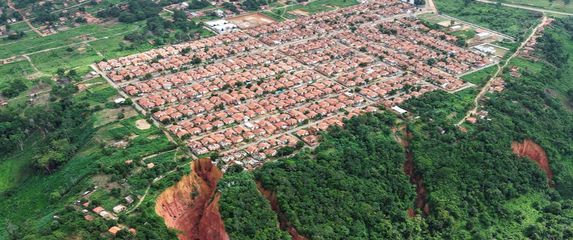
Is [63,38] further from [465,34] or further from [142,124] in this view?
[465,34]

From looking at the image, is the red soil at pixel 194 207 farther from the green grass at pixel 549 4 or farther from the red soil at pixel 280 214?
the green grass at pixel 549 4

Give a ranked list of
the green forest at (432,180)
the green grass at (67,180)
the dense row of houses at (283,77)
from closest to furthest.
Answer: the green forest at (432,180), the green grass at (67,180), the dense row of houses at (283,77)

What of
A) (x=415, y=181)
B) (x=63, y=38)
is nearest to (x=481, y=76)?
(x=415, y=181)

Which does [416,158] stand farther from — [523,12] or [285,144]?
[523,12]

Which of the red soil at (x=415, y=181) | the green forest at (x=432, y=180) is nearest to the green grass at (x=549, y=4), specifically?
the green forest at (x=432, y=180)

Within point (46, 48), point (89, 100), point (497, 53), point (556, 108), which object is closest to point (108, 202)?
point (89, 100)
